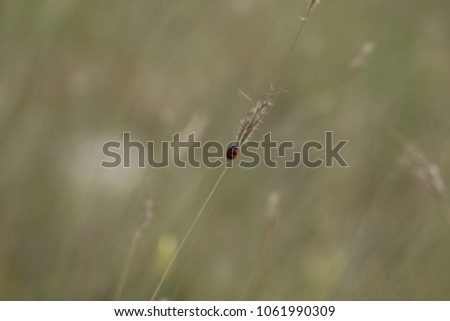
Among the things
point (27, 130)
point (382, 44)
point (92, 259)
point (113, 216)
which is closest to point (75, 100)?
point (27, 130)

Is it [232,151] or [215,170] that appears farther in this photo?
[215,170]

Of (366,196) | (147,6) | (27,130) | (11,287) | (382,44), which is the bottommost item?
(11,287)

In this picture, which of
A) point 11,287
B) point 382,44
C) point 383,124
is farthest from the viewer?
point 382,44

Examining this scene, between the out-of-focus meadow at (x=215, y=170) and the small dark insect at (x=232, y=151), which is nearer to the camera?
the small dark insect at (x=232, y=151)

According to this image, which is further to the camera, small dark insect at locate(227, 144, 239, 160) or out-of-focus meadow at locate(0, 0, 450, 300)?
out-of-focus meadow at locate(0, 0, 450, 300)

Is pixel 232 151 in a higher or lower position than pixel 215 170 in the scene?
higher

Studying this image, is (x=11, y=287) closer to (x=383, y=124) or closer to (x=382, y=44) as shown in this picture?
(x=383, y=124)

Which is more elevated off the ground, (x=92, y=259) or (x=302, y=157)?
(x=302, y=157)
